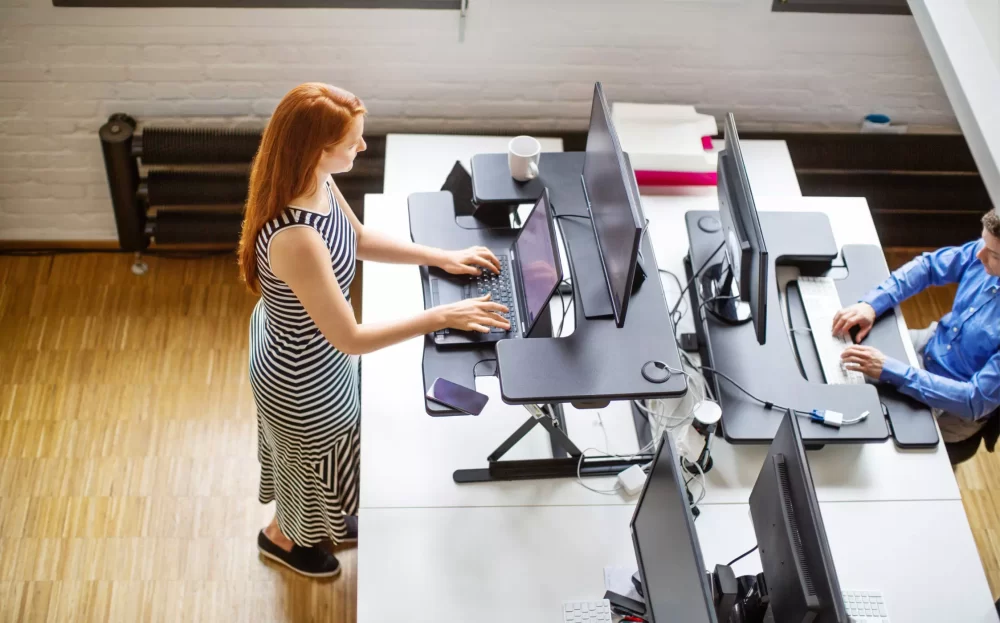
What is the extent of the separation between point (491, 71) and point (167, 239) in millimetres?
1341

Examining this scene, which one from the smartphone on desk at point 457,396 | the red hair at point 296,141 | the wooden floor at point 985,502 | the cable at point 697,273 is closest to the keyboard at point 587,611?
the smartphone on desk at point 457,396

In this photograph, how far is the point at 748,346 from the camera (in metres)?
2.34

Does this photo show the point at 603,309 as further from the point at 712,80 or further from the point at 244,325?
the point at 244,325

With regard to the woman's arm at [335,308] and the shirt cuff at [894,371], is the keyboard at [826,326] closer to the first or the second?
the shirt cuff at [894,371]

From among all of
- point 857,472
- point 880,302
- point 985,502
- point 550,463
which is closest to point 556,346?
point 550,463

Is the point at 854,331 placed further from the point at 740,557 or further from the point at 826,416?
the point at 740,557

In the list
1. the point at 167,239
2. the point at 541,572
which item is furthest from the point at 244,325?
the point at 541,572

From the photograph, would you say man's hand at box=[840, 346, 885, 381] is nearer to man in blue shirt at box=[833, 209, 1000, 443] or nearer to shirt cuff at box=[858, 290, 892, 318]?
man in blue shirt at box=[833, 209, 1000, 443]

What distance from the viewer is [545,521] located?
6.90 feet

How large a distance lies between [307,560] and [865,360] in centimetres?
170

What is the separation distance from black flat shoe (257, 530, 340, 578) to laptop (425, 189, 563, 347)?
95 centimetres

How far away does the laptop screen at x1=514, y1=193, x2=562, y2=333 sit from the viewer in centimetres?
199

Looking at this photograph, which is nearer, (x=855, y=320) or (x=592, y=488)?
(x=592, y=488)

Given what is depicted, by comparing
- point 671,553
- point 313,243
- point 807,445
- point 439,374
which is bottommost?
point 671,553
